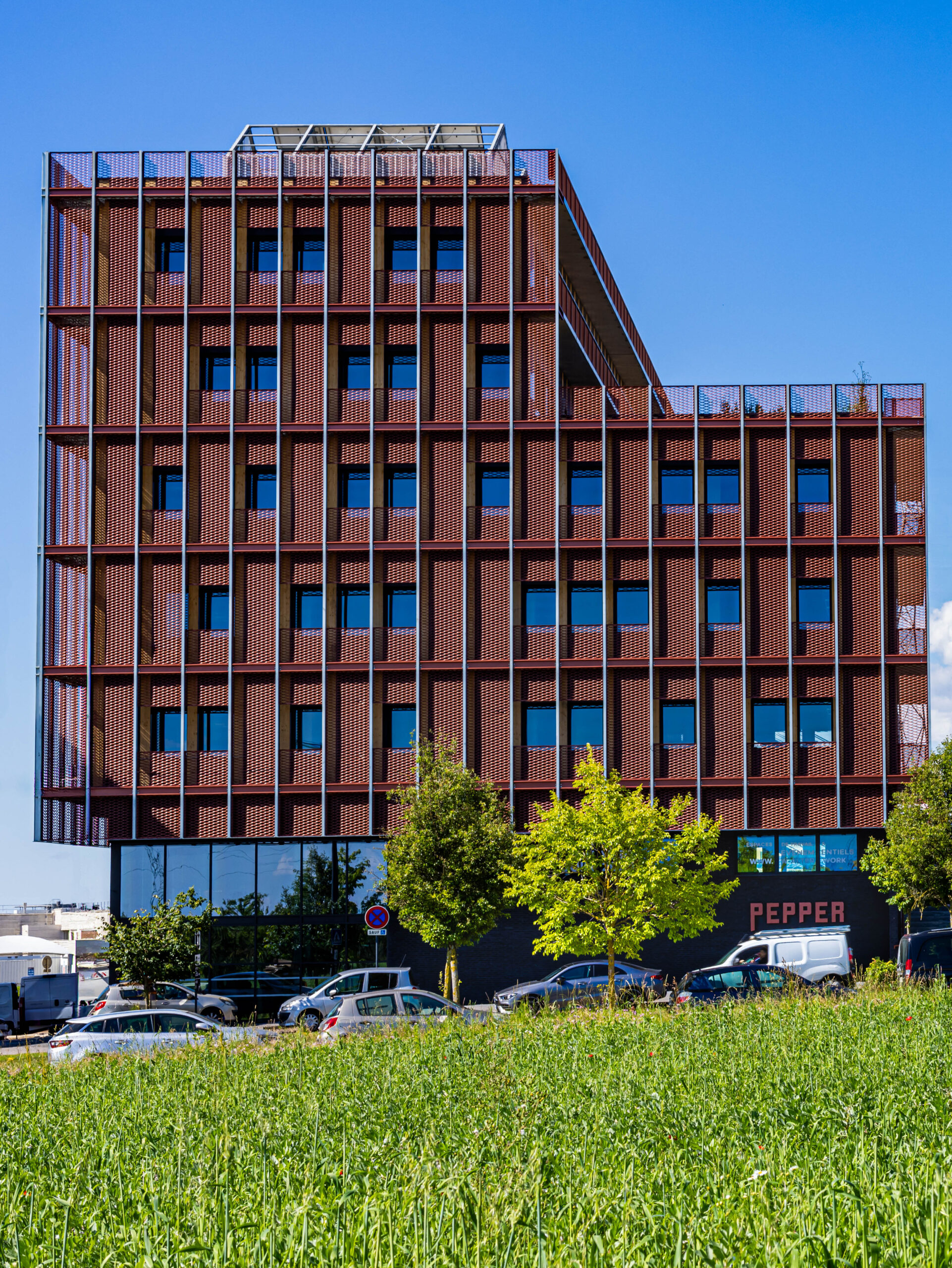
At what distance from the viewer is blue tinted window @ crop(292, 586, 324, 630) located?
38.2m

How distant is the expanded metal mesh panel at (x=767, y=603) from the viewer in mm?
38156

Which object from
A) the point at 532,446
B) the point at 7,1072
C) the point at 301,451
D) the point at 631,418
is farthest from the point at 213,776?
the point at 7,1072

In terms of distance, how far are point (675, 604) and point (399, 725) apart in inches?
364

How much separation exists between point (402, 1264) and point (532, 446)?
3511 cm

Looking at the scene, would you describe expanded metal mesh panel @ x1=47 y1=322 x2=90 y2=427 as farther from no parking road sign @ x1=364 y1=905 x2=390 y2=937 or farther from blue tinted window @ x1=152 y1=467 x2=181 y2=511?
no parking road sign @ x1=364 y1=905 x2=390 y2=937

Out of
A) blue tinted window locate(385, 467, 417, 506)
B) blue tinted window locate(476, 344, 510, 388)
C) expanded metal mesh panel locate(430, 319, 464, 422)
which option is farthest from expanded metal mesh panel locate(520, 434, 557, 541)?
blue tinted window locate(385, 467, 417, 506)

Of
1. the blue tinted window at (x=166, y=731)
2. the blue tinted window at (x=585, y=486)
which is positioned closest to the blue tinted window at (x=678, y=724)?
the blue tinted window at (x=585, y=486)

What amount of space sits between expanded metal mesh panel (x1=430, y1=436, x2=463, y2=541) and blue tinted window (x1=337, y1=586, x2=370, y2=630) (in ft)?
9.29

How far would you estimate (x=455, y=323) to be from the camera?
39.1 m

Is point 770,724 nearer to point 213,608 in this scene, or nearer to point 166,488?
point 213,608

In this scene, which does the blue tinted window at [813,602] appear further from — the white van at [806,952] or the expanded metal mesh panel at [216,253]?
the expanded metal mesh panel at [216,253]

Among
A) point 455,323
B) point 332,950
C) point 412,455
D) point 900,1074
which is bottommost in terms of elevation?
point 332,950

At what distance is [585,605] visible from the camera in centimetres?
3844

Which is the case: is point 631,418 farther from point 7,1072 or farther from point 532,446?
point 7,1072
